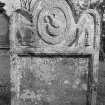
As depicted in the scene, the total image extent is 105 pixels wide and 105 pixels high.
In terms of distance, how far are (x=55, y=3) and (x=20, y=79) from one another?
1453mm

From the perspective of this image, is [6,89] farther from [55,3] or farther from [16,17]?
[55,3]

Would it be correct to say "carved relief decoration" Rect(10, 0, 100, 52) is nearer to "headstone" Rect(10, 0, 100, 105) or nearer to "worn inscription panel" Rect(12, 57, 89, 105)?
"headstone" Rect(10, 0, 100, 105)

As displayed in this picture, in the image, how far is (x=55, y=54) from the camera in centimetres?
238

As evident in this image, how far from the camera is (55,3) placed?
2.28 m

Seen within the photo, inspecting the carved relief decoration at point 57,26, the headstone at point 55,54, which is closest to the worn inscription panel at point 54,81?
the headstone at point 55,54

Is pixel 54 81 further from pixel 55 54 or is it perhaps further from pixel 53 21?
pixel 53 21

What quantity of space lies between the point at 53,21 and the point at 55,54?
1.86 feet

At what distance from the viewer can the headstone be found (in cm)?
229

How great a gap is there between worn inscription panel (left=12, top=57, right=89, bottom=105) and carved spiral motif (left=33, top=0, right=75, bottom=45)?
373mm

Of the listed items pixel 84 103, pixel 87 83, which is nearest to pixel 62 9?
pixel 87 83

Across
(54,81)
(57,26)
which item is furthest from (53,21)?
(54,81)

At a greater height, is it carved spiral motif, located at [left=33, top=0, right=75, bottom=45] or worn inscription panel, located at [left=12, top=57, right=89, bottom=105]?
carved spiral motif, located at [left=33, top=0, right=75, bottom=45]

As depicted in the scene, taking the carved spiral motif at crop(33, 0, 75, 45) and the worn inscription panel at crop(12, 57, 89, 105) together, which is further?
the worn inscription panel at crop(12, 57, 89, 105)

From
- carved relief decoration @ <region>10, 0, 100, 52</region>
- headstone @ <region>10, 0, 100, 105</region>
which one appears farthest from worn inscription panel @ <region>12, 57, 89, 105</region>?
carved relief decoration @ <region>10, 0, 100, 52</region>
